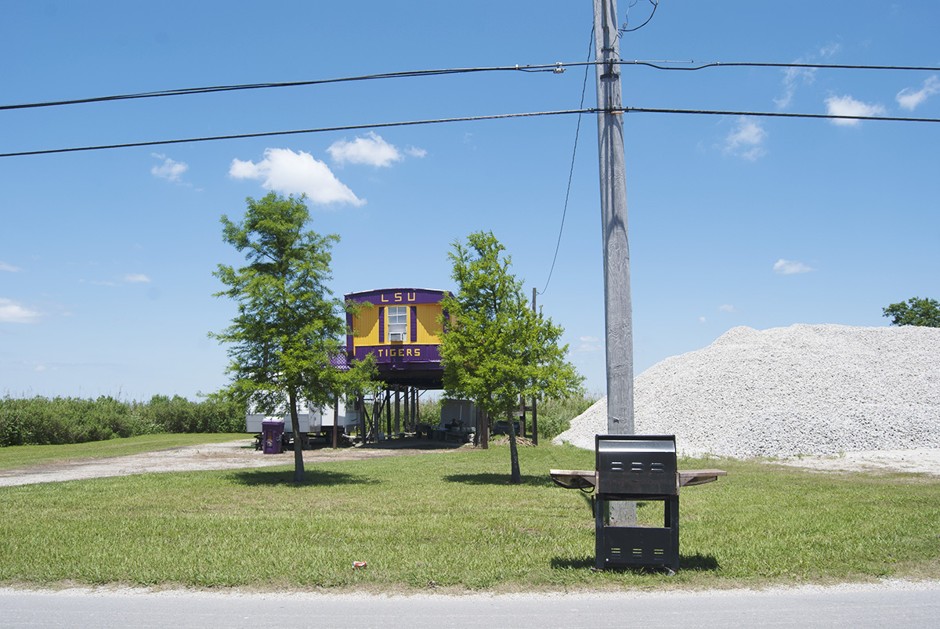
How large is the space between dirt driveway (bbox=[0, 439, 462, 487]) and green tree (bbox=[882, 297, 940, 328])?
5054 centimetres

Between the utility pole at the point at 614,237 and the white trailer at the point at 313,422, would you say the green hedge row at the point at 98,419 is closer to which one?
the white trailer at the point at 313,422

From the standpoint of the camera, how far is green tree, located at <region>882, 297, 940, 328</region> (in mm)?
62000

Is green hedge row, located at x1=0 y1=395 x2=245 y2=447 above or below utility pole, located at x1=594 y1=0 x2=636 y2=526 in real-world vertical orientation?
below

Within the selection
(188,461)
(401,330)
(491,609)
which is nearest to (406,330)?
(401,330)

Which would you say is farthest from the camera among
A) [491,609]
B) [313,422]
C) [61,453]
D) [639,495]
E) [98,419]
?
[98,419]

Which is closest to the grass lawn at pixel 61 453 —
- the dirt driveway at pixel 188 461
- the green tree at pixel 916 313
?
the dirt driveway at pixel 188 461

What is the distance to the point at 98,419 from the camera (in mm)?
42938

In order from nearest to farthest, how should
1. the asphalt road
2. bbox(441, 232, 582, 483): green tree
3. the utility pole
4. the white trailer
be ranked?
1. the asphalt road
2. the utility pole
3. bbox(441, 232, 582, 483): green tree
4. the white trailer

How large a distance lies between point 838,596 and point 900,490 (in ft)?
34.9

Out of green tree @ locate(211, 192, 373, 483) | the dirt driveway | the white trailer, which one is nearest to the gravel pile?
the dirt driveway

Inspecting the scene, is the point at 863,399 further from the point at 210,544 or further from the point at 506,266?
the point at 210,544

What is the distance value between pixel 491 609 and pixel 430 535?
11.0 feet

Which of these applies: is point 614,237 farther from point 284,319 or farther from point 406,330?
point 406,330

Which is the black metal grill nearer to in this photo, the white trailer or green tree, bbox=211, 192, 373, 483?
green tree, bbox=211, 192, 373, 483
